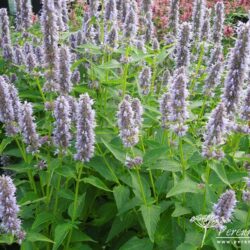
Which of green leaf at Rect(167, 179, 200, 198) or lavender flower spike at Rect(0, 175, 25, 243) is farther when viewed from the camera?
green leaf at Rect(167, 179, 200, 198)

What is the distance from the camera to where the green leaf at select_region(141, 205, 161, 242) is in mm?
3107

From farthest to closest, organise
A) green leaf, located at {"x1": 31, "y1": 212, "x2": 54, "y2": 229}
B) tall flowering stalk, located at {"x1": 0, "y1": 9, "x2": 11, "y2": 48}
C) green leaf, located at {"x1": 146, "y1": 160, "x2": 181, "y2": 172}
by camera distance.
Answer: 1. tall flowering stalk, located at {"x1": 0, "y1": 9, "x2": 11, "y2": 48}
2. green leaf, located at {"x1": 31, "y1": 212, "x2": 54, "y2": 229}
3. green leaf, located at {"x1": 146, "y1": 160, "x2": 181, "y2": 172}

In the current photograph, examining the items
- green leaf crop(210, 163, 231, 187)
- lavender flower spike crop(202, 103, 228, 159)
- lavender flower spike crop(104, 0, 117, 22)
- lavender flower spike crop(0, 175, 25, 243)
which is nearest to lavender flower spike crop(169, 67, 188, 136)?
lavender flower spike crop(202, 103, 228, 159)

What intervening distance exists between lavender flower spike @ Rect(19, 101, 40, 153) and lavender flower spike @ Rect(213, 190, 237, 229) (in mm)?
1491

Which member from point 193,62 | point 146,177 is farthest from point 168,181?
point 193,62

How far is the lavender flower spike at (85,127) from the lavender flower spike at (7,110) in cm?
67

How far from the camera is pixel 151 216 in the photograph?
3180 millimetres

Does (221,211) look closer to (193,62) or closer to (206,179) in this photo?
(206,179)

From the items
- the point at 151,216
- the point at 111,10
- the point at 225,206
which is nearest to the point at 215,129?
the point at 225,206

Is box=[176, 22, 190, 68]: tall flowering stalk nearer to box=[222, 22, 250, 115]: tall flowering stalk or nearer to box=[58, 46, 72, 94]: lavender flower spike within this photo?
box=[222, 22, 250, 115]: tall flowering stalk

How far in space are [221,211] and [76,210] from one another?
1212mm

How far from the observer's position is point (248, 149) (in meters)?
3.99

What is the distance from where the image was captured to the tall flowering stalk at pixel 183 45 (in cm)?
403

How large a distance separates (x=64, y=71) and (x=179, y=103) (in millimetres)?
1161
